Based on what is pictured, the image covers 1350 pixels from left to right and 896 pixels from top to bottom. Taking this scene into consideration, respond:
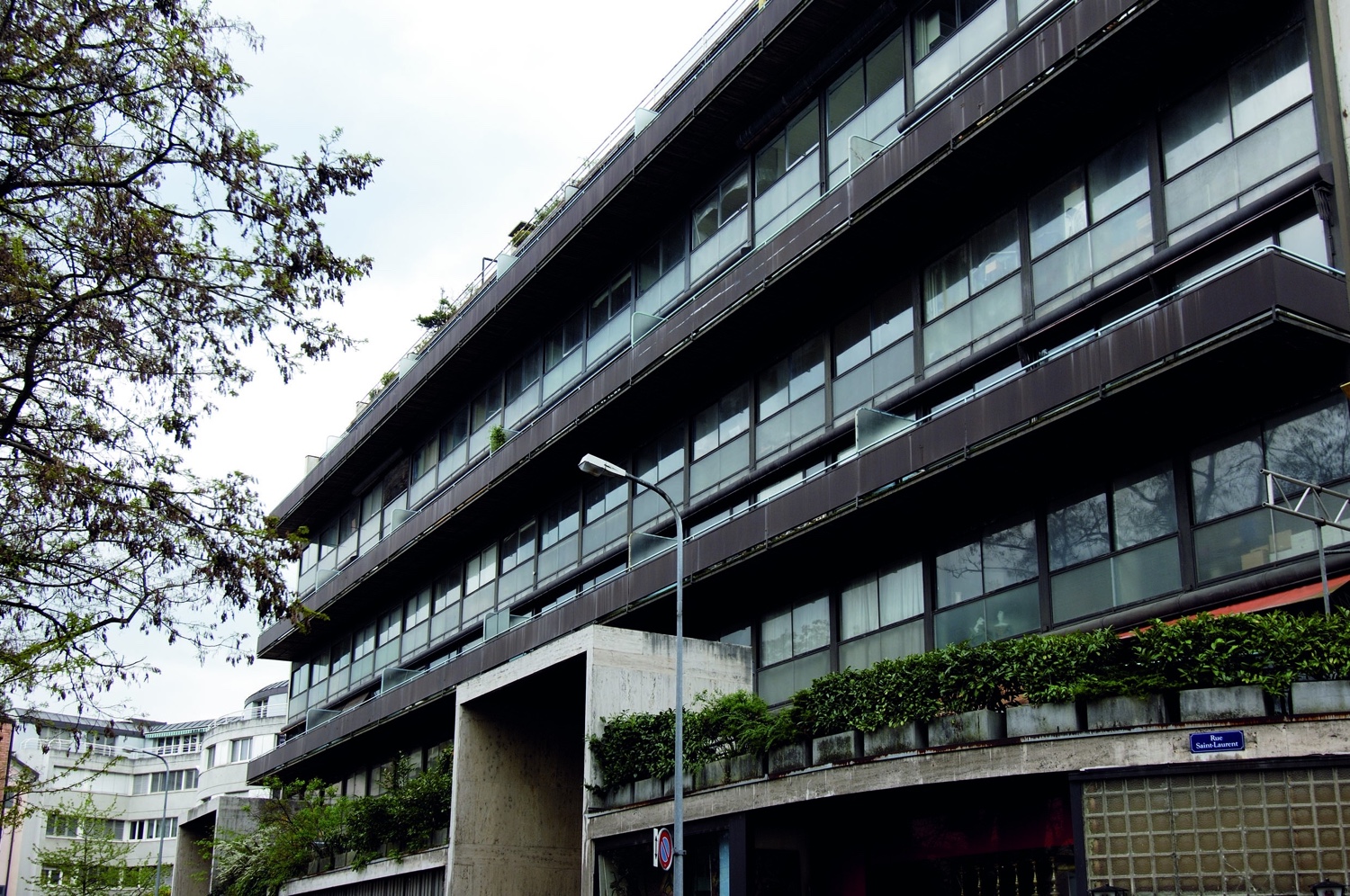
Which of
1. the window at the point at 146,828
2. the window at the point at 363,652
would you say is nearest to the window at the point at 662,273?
the window at the point at 363,652

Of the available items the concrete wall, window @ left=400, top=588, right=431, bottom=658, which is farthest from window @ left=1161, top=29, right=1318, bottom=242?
window @ left=400, top=588, right=431, bottom=658

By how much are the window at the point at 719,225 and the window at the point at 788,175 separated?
2.05 feet

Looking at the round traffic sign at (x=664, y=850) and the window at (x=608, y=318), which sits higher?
the window at (x=608, y=318)

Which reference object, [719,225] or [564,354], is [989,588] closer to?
[719,225]

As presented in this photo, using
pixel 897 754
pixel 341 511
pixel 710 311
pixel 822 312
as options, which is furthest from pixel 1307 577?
pixel 341 511

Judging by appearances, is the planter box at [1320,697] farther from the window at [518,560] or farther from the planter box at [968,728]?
the window at [518,560]

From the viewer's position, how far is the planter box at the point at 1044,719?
55.2 ft

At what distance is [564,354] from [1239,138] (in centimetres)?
2147

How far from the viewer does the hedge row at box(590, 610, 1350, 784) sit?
1524cm

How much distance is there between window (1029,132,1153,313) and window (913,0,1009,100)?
3188 millimetres

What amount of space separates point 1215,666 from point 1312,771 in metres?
1.47

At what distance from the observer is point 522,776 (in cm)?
3262

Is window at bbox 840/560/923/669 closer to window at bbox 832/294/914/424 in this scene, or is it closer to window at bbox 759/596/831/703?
window at bbox 759/596/831/703

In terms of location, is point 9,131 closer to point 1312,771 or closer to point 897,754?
point 897,754
